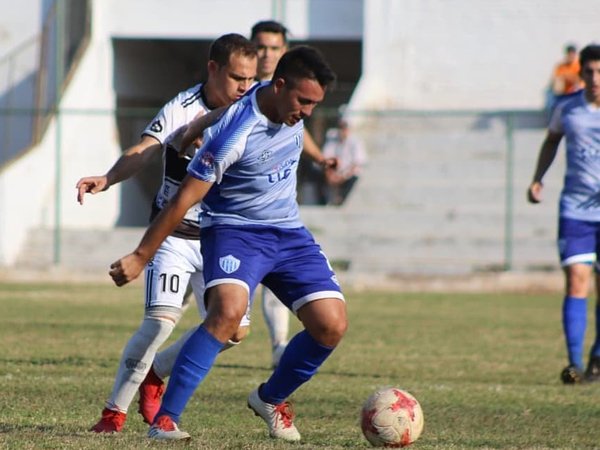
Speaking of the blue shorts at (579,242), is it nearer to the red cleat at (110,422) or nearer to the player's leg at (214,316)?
the player's leg at (214,316)

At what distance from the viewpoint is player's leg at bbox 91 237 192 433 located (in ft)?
19.0

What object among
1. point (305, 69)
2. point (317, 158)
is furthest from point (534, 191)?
point (305, 69)

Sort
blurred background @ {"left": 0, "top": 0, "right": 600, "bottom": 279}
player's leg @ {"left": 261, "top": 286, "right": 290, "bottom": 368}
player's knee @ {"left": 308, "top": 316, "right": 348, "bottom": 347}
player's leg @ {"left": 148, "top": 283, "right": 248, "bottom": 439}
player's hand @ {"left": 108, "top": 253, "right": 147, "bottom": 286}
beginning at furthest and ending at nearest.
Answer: blurred background @ {"left": 0, "top": 0, "right": 600, "bottom": 279} < player's leg @ {"left": 261, "top": 286, "right": 290, "bottom": 368} < player's knee @ {"left": 308, "top": 316, "right": 348, "bottom": 347} < player's leg @ {"left": 148, "top": 283, "right": 248, "bottom": 439} < player's hand @ {"left": 108, "top": 253, "right": 147, "bottom": 286}

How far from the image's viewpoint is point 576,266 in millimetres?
8602

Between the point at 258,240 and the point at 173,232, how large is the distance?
819 millimetres

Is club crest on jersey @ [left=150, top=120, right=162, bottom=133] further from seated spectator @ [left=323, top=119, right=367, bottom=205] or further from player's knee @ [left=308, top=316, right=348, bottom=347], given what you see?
seated spectator @ [left=323, top=119, right=367, bottom=205]

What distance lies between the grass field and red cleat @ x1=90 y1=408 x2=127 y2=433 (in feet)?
0.24

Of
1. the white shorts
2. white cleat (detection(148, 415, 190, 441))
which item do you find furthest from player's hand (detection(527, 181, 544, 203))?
white cleat (detection(148, 415, 190, 441))

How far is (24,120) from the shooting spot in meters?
23.7

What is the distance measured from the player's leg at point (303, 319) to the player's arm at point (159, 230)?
0.59 metres

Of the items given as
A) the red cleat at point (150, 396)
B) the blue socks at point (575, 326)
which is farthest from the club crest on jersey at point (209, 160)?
the blue socks at point (575, 326)

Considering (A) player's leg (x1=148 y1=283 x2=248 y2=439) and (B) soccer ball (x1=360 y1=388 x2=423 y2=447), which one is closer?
(A) player's leg (x1=148 y1=283 x2=248 y2=439)

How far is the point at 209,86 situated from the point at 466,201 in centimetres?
1497

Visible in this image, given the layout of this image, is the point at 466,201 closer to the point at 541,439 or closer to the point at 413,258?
the point at 413,258
